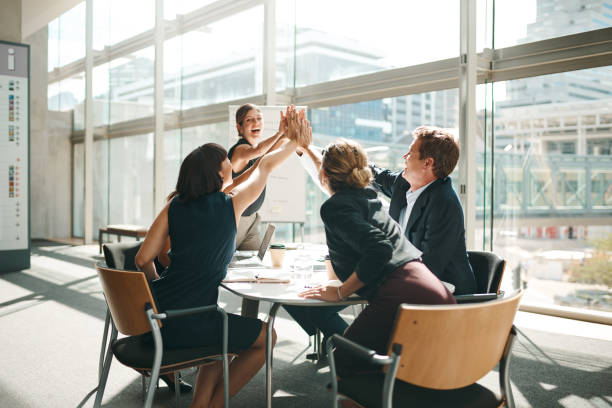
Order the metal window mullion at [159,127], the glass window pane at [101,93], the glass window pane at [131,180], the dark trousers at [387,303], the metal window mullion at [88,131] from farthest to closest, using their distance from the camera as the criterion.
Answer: the glass window pane at [101,93], the metal window mullion at [88,131], the glass window pane at [131,180], the metal window mullion at [159,127], the dark trousers at [387,303]

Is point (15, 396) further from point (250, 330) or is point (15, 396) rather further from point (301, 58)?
point (301, 58)

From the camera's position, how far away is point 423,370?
1.56 metres

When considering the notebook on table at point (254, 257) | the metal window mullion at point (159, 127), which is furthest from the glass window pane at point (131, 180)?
the notebook on table at point (254, 257)

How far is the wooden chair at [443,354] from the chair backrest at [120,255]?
4.93 feet

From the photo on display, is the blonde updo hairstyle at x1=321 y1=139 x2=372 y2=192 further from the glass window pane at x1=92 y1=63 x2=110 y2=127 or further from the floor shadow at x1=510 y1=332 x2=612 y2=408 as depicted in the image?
the glass window pane at x1=92 y1=63 x2=110 y2=127

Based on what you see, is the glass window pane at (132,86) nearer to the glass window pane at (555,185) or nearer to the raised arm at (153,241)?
the glass window pane at (555,185)

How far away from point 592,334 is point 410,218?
248 centimetres

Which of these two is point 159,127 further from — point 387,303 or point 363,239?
point 387,303

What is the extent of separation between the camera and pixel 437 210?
8.07ft

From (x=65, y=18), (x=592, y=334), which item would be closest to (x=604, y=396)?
(x=592, y=334)

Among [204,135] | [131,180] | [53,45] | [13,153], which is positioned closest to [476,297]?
[204,135]

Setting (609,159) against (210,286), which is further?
(609,159)

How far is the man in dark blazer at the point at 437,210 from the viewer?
7.99ft

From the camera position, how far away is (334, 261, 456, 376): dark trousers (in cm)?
A: 184
